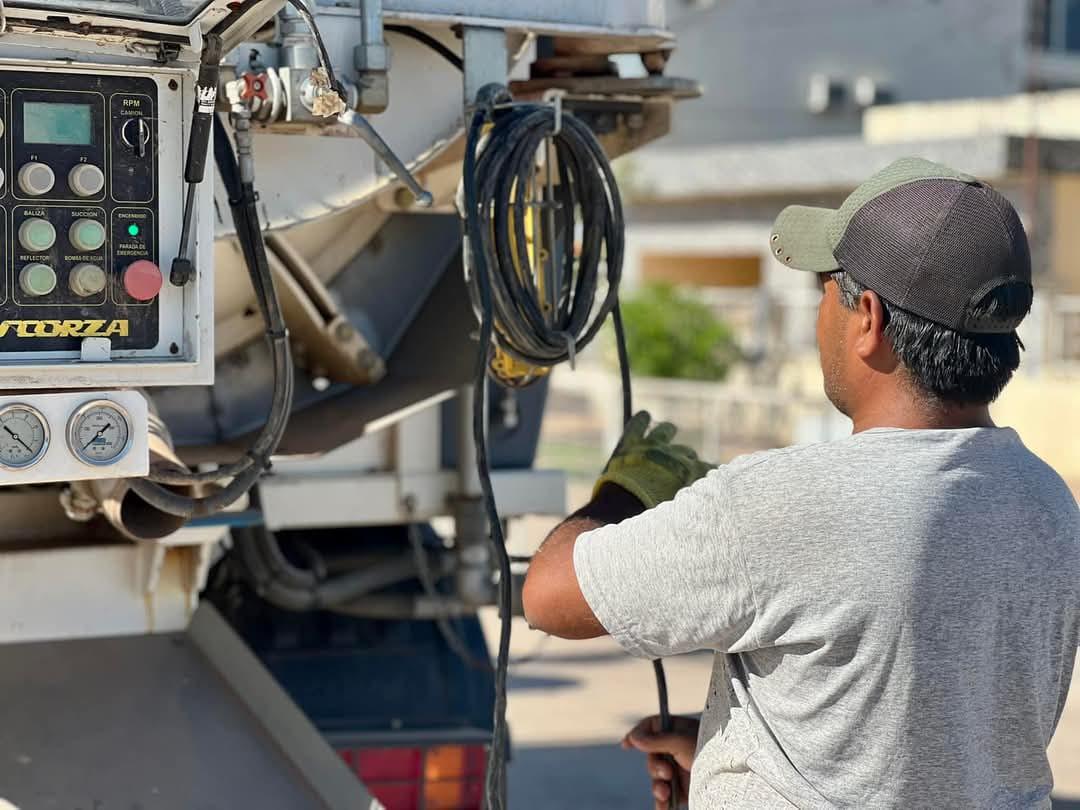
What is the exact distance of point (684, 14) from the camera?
2105 cm

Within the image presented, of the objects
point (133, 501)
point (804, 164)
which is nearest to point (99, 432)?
point (133, 501)

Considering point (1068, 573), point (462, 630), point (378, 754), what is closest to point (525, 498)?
point (462, 630)

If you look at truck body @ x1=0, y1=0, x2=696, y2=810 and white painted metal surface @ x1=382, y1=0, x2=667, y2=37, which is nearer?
truck body @ x1=0, y1=0, x2=696, y2=810

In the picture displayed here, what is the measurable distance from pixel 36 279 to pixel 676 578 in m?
0.84

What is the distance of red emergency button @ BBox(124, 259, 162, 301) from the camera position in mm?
1914

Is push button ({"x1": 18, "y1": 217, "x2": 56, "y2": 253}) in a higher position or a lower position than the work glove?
higher

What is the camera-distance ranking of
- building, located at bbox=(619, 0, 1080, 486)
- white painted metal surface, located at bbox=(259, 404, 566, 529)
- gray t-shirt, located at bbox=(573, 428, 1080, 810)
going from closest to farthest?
gray t-shirt, located at bbox=(573, 428, 1080, 810) → white painted metal surface, located at bbox=(259, 404, 566, 529) → building, located at bbox=(619, 0, 1080, 486)

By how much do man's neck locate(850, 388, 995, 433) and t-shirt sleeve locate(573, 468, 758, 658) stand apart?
20cm

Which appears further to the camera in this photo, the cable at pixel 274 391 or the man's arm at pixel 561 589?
the cable at pixel 274 391

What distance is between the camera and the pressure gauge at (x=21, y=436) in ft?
6.19

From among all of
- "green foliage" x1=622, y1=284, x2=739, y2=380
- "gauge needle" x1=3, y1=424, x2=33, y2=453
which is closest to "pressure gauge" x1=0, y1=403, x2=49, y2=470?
"gauge needle" x1=3, y1=424, x2=33, y2=453

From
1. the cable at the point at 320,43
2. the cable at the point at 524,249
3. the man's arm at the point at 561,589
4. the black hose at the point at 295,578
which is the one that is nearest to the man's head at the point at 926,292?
the man's arm at the point at 561,589

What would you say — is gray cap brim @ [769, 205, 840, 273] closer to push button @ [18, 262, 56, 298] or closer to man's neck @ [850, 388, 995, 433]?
man's neck @ [850, 388, 995, 433]

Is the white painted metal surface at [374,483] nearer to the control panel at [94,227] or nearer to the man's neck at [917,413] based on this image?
the control panel at [94,227]
